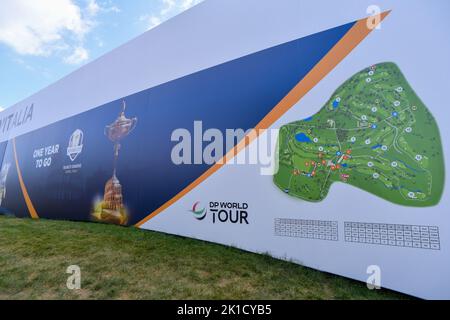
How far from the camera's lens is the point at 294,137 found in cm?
304

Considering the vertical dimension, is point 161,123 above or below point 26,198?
above

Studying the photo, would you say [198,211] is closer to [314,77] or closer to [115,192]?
[115,192]

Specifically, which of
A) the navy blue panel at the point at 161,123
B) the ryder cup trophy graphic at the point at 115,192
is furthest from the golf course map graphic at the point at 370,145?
the ryder cup trophy graphic at the point at 115,192

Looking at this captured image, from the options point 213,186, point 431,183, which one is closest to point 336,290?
point 431,183

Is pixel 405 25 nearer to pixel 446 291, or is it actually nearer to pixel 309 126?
pixel 309 126

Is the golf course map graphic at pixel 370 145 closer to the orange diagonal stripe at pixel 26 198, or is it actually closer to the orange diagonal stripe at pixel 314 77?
the orange diagonal stripe at pixel 314 77

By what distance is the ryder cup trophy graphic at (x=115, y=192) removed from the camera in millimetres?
4809

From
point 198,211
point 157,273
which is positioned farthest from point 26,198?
point 157,273

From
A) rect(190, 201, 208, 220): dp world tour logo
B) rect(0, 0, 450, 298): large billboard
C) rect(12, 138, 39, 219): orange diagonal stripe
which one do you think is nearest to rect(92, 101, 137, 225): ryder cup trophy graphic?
rect(0, 0, 450, 298): large billboard

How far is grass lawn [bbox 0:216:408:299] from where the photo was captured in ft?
7.63

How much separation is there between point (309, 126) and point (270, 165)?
63 cm

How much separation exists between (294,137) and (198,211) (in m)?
1.67

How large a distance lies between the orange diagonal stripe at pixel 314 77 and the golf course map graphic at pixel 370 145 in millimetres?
255

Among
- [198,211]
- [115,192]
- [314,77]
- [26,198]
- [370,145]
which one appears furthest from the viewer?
[26,198]
